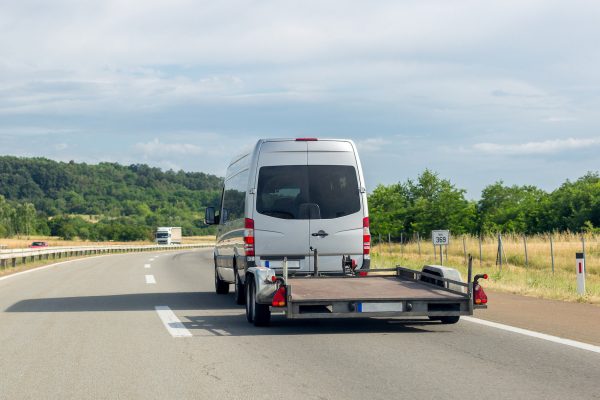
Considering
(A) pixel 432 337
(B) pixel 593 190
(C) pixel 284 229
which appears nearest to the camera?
(A) pixel 432 337

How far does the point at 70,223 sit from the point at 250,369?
481ft

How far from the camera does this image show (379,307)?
33.5ft

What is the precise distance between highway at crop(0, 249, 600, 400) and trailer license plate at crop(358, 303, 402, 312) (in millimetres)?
327

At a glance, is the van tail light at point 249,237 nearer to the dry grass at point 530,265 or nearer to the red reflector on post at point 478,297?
the red reflector on post at point 478,297

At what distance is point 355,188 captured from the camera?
1361 cm

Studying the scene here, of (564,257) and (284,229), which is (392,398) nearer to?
(284,229)

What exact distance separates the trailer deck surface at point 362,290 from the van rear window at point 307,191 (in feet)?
5.07

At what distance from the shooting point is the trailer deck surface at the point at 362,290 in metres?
10.3

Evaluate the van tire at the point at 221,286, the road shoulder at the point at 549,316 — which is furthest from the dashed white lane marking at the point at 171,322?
the road shoulder at the point at 549,316

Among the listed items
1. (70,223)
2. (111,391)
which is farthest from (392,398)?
(70,223)

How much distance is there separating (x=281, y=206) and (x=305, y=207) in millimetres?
387

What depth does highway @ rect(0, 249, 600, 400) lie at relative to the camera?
22.0 feet

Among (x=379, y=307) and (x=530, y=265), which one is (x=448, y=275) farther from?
(x=530, y=265)

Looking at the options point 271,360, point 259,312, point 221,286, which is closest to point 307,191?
point 259,312
